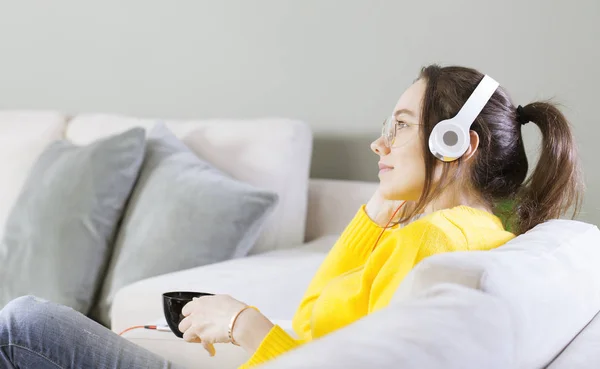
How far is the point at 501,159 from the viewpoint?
1.48m

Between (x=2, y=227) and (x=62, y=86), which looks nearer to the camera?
(x=2, y=227)

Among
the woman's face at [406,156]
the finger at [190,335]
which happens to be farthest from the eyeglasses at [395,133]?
the finger at [190,335]

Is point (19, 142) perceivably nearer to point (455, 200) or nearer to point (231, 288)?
point (231, 288)

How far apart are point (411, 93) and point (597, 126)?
111 centimetres

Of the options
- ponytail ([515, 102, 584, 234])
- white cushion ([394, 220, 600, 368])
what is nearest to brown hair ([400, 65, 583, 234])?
ponytail ([515, 102, 584, 234])

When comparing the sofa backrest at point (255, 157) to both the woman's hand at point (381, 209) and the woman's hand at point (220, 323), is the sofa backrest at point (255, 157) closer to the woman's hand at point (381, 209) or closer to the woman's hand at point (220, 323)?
the woman's hand at point (381, 209)

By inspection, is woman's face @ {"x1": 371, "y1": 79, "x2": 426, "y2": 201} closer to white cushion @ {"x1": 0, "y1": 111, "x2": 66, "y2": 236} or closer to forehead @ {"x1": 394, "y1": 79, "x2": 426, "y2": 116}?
forehead @ {"x1": 394, "y1": 79, "x2": 426, "y2": 116}

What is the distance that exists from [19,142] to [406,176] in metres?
1.91

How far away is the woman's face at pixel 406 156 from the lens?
58.1 inches

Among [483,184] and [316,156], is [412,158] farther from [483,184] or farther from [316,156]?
[316,156]

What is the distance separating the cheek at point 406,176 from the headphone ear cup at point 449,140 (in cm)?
6

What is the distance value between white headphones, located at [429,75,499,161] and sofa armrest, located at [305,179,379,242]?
121 centimetres

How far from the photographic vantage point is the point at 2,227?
287 cm

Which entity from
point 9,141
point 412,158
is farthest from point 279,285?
point 9,141
